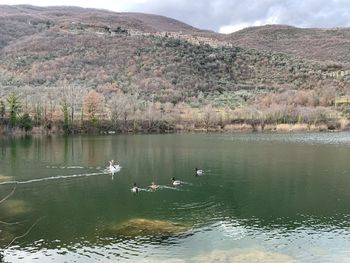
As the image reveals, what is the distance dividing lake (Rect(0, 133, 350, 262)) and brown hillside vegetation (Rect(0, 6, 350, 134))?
49081mm

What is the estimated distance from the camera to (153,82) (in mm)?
125938

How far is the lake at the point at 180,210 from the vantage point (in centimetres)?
2059

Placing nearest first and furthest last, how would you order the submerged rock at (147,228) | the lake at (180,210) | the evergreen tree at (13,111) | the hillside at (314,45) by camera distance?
the lake at (180,210)
the submerged rock at (147,228)
the evergreen tree at (13,111)
the hillside at (314,45)

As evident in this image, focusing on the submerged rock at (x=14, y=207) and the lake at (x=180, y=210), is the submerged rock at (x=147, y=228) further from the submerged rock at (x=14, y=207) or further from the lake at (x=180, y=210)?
the submerged rock at (x=14, y=207)

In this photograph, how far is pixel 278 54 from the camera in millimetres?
155750

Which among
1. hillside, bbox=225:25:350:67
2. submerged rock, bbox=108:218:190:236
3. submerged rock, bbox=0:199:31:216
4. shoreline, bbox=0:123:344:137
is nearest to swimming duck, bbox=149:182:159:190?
submerged rock, bbox=0:199:31:216

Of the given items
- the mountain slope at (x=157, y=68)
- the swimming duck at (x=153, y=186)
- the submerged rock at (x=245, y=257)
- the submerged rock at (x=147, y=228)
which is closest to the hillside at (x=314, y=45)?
the mountain slope at (x=157, y=68)

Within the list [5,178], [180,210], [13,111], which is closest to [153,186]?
[180,210]

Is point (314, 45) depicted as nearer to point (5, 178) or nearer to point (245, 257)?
point (5, 178)

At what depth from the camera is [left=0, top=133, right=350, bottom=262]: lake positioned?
20.6 metres

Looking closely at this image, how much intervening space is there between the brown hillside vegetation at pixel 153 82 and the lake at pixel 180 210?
49.1 meters

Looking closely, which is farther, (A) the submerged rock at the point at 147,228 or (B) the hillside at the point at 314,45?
(B) the hillside at the point at 314,45

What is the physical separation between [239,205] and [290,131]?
2857 inches

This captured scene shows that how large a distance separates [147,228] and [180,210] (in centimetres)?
422
